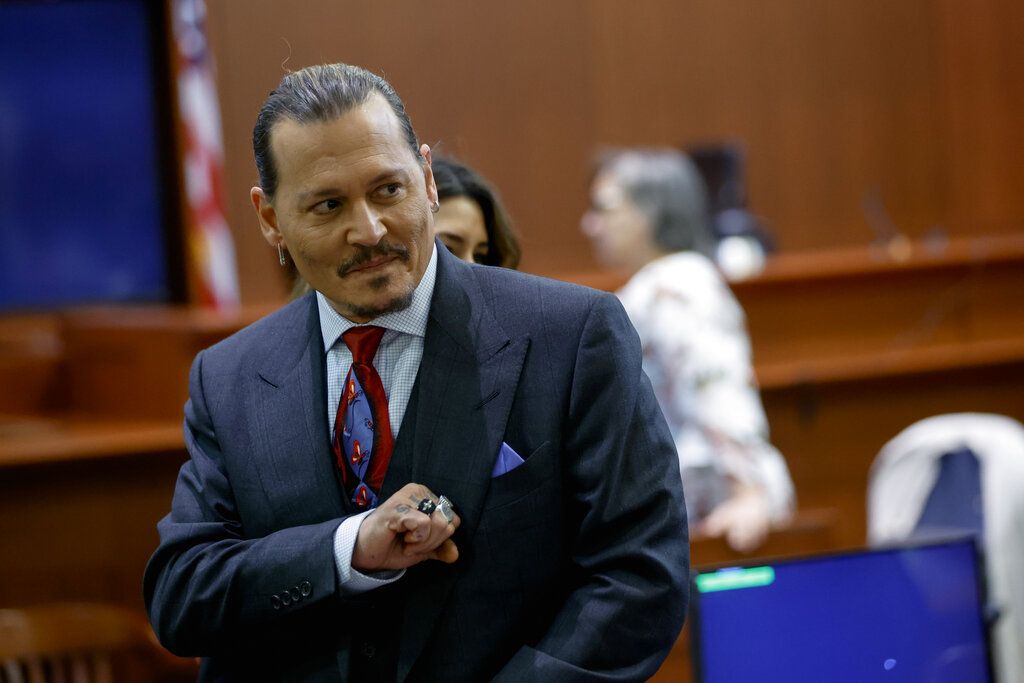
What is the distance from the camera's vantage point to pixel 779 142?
23.9 feet

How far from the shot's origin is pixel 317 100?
4.68ft

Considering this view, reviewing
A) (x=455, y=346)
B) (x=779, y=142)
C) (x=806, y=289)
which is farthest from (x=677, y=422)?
(x=779, y=142)

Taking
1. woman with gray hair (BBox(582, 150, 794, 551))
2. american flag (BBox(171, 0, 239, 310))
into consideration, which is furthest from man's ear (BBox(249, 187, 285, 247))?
american flag (BBox(171, 0, 239, 310))

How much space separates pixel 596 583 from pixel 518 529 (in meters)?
0.10

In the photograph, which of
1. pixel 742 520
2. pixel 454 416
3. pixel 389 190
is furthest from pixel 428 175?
pixel 742 520

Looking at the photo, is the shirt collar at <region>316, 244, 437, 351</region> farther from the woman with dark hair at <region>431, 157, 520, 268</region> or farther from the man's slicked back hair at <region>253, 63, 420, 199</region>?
the woman with dark hair at <region>431, 157, 520, 268</region>

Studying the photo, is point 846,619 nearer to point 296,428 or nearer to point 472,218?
point 472,218

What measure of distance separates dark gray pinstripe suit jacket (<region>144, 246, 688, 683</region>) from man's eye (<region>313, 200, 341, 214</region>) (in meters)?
0.17

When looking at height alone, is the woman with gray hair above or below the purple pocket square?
below

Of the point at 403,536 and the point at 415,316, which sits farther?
the point at 415,316

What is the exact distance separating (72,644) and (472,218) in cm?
140

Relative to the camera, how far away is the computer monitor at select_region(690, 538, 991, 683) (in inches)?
79.2

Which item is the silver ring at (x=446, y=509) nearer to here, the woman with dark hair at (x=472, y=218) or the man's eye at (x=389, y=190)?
the man's eye at (x=389, y=190)

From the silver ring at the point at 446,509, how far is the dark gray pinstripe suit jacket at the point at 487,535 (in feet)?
0.08
